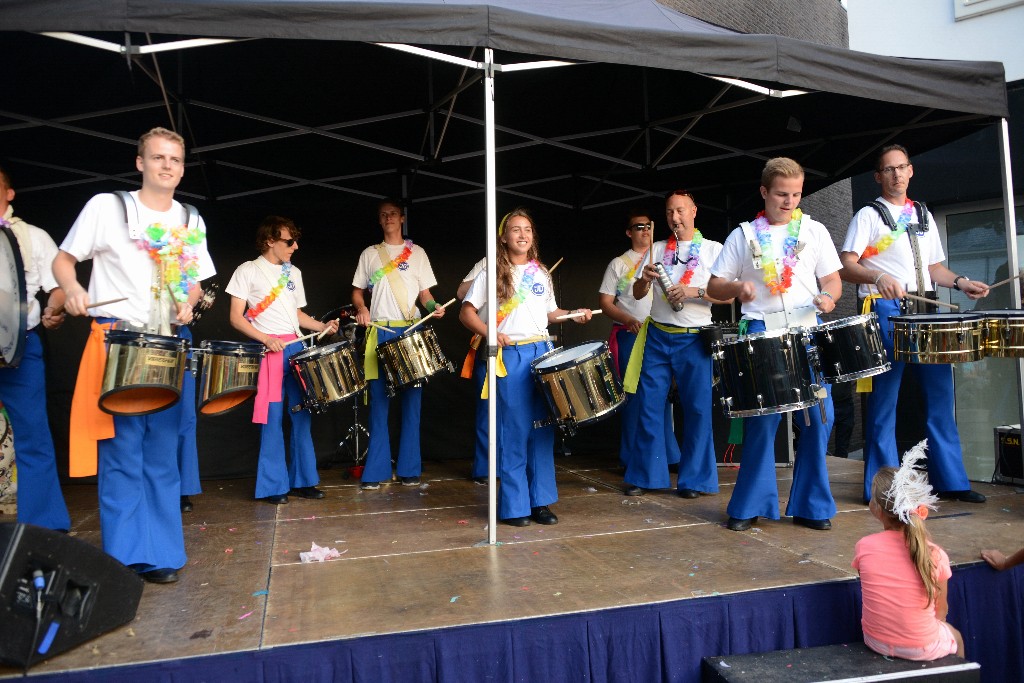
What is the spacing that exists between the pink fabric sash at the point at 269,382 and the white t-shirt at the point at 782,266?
2803 mm

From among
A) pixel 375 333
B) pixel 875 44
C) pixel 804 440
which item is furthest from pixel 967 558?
pixel 875 44

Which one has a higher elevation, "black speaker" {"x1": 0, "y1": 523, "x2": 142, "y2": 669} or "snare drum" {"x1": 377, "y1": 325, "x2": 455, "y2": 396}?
"snare drum" {"x1": 377, "y1": 325, "x2": 455, "y2": 396}

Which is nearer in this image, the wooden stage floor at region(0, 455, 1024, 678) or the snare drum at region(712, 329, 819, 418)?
the wooden stage floor at region(0, 455, 1024, 678)

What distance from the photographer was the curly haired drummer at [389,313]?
5.64m

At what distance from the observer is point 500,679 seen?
2762mm

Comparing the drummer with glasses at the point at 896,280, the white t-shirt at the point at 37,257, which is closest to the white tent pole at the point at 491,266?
the drummer with glasses at the point at 896,280

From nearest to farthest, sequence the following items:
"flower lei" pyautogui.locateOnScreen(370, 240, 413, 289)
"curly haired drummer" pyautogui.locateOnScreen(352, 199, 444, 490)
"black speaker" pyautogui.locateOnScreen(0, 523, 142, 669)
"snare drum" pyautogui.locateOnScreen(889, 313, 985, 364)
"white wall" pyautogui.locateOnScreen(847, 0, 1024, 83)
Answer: "black speaker" pyautogui.locateOnScreen(0, 523, 142, 669)
"snare drum" pyautogui.locateOnScreen(889, 313, 985, 364)
"curly haired drummer" pyautogui.locateOnScreen(352, 199, 444, 490)
"flower lei" pyautogui.locateOnScreen(370, 240, 413, 289)
"white wall" pyautogui.locateOnScreen(847, 0, 1024, 83)

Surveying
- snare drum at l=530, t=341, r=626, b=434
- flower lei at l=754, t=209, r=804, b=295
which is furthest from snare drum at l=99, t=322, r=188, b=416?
flower lei at l=754, t=209, r=804, b=295

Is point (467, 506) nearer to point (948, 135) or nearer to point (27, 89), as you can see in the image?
point (27, 89)

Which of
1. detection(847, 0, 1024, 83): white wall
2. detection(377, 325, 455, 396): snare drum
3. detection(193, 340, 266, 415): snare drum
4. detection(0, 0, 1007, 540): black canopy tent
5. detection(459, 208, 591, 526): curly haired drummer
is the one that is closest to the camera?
detection(193, 340, 266, 415): snare drum

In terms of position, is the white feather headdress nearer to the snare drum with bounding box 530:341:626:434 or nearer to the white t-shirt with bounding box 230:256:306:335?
the snare drum with bounding box 530:341:626:434

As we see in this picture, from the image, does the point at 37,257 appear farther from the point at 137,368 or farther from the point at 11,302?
the point at 137,368

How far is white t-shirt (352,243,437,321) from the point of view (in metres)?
5.73

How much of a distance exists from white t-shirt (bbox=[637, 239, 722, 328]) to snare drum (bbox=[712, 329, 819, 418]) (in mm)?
1332
